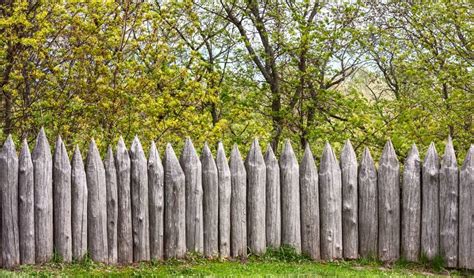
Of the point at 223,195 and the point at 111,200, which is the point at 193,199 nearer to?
the point at 223,195

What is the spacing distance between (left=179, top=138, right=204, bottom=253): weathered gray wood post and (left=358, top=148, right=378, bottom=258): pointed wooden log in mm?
2043

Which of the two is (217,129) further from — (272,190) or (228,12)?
(228,12)

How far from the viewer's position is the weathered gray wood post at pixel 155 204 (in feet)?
25.8

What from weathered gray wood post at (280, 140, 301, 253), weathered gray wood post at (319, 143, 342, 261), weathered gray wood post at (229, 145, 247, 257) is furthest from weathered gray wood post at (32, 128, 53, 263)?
weathered gray wood post at (319, 143, 342, 261)

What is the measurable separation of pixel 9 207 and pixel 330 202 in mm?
3830

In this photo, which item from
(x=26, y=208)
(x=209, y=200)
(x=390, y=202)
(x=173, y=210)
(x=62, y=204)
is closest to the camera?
(x=26, y=208)

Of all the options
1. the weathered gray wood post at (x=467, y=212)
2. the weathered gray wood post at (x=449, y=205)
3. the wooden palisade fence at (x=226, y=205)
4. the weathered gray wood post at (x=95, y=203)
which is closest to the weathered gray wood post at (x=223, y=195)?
the wooden palisade fence at (x=226, y=205)

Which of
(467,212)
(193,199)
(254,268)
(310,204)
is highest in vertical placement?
(193,199)

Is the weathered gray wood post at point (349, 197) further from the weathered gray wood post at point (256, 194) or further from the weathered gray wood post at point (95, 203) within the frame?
the weathered gray wood post at point (95, 203)

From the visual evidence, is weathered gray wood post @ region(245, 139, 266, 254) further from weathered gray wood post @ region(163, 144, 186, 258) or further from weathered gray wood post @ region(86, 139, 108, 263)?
weathered gray wood post @ region(86, 139, 108, 263)

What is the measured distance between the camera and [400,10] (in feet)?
47.0

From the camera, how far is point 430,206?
8219mm

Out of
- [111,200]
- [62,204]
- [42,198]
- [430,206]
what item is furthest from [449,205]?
[42,198]

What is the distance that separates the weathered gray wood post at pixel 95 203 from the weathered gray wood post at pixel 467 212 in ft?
14.2
